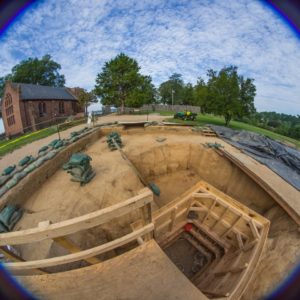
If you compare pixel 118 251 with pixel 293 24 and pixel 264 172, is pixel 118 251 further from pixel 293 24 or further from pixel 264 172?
pixel 264 172

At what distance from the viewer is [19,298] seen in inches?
61.1

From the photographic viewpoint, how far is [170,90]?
4662cm

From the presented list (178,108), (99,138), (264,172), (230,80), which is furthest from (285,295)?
(178,108)

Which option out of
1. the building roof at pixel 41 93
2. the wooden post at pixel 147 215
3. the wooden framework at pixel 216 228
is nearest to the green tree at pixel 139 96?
the building roof at pixel 41 93

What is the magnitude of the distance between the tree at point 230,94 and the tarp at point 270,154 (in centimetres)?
606

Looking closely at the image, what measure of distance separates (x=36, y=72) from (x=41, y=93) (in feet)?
45.9

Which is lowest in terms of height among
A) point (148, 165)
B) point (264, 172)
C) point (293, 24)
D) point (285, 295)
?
point (148, 165)

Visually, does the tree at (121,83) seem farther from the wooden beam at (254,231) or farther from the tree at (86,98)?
the wooden beam at (254,231)

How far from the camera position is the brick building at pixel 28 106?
59.9ft

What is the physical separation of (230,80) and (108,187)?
54.9 feet

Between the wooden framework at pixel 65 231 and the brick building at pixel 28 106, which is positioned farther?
the brick building at pixel 28 106

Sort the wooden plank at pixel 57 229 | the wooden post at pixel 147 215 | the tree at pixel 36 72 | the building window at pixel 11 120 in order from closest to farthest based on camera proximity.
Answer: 1. the wooden plank at pixel 57 229
2. the wooden post at pixel 147 215
3. the building window at pixel 11 120
4. the tree at pixel 36 72

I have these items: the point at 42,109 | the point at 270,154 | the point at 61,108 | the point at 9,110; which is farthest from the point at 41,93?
the point at 270,154

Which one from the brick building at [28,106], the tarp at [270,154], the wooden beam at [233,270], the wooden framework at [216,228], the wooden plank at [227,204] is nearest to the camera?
the wooden beam at [233,270]
